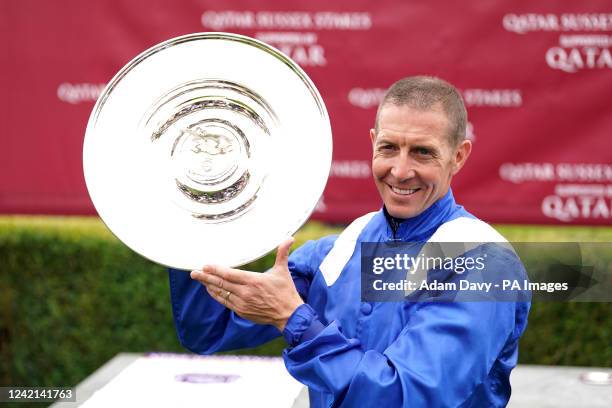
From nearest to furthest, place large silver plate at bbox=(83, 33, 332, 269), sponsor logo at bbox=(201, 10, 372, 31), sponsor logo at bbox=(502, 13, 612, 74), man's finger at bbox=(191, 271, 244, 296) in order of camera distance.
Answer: man's finger at bbox=(191, 271, 244, 296), large silver plate at bbox=(83, 33, 332, 269), sponsor logo at bbox=(502, 13, 612, 74), sponsor logo at bbox=(201, 10, 372, 31)

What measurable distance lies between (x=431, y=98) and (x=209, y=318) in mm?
951

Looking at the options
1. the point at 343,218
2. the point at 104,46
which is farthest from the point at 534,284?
the point at 104,46

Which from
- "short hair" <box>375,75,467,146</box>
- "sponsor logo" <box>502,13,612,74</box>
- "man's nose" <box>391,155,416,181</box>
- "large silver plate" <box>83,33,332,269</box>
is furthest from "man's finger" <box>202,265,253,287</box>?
"sponsor logo" <box>502,13,612,74</box>

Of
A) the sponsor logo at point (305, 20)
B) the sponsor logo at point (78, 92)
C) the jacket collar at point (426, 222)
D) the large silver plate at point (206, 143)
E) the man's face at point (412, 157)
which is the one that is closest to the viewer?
the large silver plate at point (206, 143)

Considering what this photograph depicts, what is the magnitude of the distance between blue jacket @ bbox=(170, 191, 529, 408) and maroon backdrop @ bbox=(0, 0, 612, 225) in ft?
7.02

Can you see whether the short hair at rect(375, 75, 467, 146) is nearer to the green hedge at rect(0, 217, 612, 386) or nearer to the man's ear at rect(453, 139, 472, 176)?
the man's ear at rect(453, 139, 472, 176)

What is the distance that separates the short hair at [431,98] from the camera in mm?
2664

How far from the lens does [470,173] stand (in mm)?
5004

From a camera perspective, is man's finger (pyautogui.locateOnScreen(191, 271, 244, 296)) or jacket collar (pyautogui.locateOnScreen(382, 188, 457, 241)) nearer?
man's finger (pyautogui.locateOnScreen(191, 271, 244, 296))

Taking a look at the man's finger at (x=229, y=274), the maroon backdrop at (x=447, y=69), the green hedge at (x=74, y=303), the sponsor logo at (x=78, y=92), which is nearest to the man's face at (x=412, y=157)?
the man's finger at (x=229, y=274)

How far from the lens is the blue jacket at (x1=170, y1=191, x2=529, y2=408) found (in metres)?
2.39

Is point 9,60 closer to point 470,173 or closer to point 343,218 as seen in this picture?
point 343,218

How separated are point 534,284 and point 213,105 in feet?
7.67

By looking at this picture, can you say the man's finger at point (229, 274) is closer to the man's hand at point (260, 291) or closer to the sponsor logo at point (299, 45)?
the man's hand at point (260, 291)
